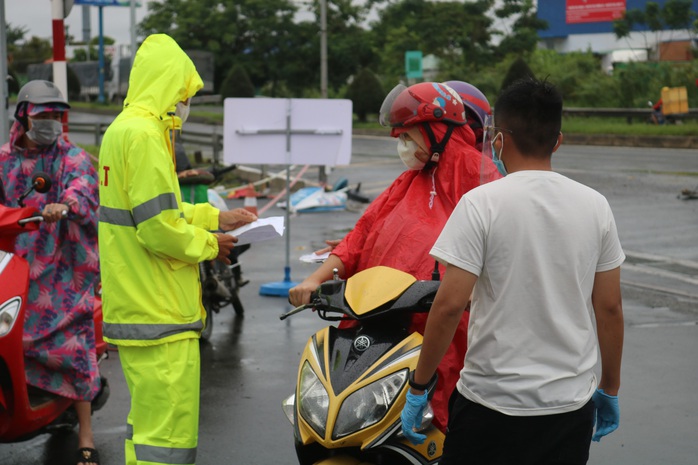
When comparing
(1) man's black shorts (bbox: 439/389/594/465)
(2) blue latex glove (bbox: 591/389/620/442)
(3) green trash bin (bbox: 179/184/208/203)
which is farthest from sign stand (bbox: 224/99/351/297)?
(1) man's black shorts (bbox: 439/389/594/465)

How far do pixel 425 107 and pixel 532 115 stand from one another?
0.96 m

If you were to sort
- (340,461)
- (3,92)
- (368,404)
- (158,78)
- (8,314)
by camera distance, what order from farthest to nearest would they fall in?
(3,92) < (8,314) < (158,78) < (340,461) < (368,404)

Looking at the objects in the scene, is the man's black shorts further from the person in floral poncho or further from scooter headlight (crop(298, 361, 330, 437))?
the person in floral poncho

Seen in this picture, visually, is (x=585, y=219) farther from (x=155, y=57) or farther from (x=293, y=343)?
(x=293, y=343)

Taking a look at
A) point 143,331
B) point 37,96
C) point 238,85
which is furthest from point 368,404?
point 238,85

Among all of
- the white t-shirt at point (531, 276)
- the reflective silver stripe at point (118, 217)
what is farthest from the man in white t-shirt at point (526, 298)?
the reflective silver stripe at point (118, 217)

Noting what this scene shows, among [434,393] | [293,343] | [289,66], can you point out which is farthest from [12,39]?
[434,393]

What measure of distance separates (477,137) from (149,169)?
1387 millimetres

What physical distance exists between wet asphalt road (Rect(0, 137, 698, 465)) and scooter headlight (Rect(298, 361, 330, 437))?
2.00 m

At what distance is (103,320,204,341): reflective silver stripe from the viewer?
4.45 m

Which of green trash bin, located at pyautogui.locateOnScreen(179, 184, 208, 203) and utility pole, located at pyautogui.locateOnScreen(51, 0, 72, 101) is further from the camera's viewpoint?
utility pole, located at pyautogui.locateOnScreen(51, 0, 72, 101)

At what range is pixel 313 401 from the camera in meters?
3.58

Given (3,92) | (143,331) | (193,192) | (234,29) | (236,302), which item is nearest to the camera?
(143,331)

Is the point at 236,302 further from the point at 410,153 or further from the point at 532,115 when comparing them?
the point at 532,115
